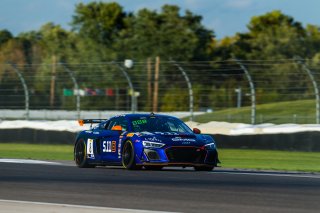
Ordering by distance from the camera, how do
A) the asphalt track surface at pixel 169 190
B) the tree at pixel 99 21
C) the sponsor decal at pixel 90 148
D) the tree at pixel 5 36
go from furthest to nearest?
the tree at pixel 5 36 → the tree at pixel 99 21 → the sponsor decal at pixel 90 148 → the asphalt track surface at pixel 169 190

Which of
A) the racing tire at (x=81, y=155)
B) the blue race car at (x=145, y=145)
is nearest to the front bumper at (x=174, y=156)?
the blue race car at (x=145, y=145)

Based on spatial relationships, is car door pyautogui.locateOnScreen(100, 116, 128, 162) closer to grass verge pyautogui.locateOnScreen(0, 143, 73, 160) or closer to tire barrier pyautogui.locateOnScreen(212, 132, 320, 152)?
grass verge pyautogui.locateOnScreen(0, 143, 73, 160)

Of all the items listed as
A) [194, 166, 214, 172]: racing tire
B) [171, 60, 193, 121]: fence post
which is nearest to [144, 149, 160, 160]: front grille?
[194, 166, 214, 172]: racing tire

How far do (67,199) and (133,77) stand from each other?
20.3 meters

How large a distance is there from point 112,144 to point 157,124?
2.92 ft

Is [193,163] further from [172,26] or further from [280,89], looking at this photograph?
[172,26]

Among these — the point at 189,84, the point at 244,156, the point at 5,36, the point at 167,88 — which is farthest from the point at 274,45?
the point at 244,156

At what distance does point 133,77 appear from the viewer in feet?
101

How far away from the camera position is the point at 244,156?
23.9m

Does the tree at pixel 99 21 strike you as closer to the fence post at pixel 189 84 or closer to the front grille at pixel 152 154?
the fence post at pixel 189 84

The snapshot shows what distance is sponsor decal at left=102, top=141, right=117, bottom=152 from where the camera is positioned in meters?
16.7

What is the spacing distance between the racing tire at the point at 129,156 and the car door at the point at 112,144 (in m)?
0.18

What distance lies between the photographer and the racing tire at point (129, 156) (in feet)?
52.8

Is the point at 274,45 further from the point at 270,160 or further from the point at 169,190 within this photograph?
the point at 169,190
